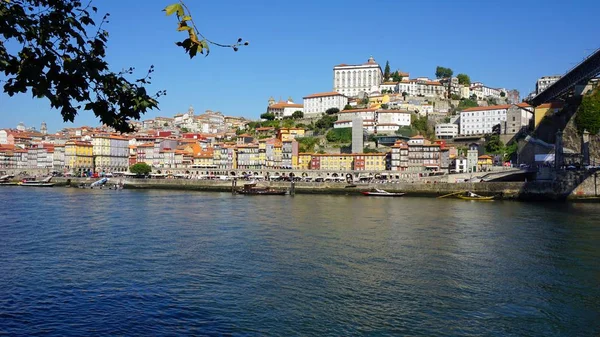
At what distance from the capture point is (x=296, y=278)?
11.8m

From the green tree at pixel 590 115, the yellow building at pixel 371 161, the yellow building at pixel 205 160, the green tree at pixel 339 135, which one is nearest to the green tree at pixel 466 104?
the green tree at pixel 339 135

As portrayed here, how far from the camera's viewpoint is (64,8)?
3865mm

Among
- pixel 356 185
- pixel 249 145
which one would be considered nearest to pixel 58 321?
pixel 356 185

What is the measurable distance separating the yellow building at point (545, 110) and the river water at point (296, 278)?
33.7 meters

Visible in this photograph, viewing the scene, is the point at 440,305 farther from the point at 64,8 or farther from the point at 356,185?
the point at 356,185

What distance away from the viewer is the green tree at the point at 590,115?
138 ft

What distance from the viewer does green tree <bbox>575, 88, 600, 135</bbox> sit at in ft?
138

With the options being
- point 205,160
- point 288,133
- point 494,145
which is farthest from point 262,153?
point 494,145

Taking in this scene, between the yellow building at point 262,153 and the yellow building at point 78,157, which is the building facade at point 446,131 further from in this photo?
the yellow building at point 78,157

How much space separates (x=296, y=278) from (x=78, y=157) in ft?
216

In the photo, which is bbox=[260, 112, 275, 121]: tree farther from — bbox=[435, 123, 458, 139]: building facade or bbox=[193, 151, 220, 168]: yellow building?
bbox=[435, 123, 458, 139]: building facade

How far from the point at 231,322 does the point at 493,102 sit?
83453mm

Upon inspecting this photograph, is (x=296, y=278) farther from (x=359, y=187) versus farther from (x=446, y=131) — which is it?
(x=446, y=131)

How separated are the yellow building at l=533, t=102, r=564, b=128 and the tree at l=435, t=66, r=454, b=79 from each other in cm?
4036
